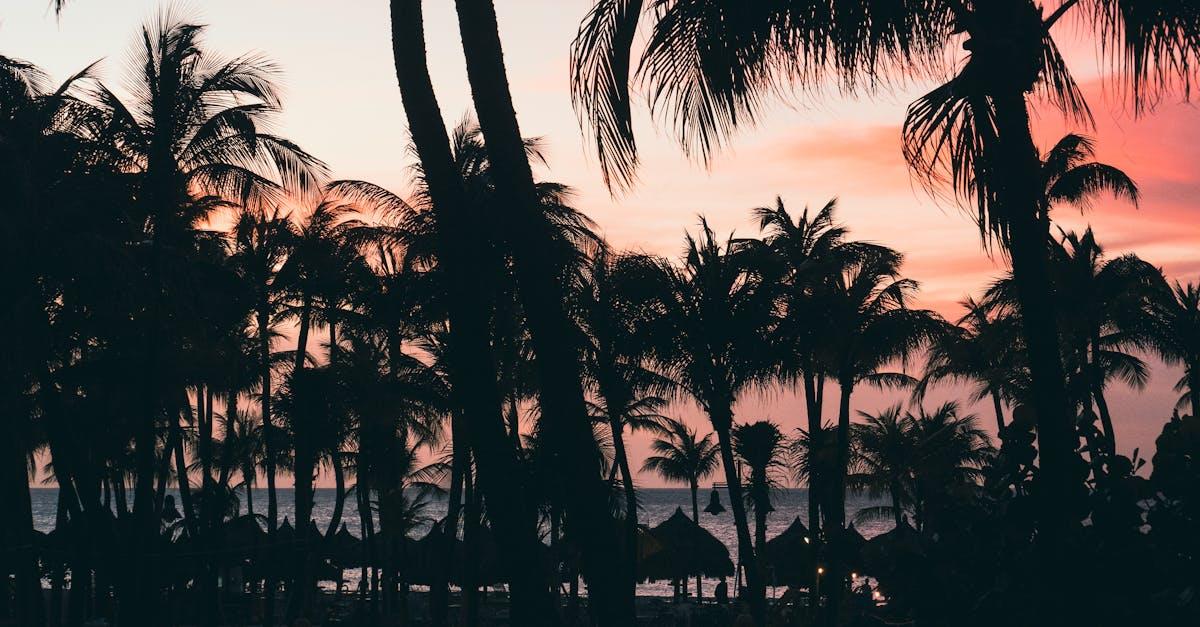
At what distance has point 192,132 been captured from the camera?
1925 centimetres

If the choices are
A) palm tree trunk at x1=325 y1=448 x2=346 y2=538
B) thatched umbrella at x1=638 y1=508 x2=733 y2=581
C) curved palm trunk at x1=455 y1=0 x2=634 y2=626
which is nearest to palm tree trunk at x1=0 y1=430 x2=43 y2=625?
palm tree trunk at x1=325 y1=448 x2=346 y2=538

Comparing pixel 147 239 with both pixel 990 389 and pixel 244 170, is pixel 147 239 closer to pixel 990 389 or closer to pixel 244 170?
pixel 244 170

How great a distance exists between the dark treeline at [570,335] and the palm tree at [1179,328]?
13cm

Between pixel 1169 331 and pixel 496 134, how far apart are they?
35.3m

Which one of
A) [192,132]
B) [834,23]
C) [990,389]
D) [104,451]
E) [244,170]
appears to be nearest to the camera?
[834,23]

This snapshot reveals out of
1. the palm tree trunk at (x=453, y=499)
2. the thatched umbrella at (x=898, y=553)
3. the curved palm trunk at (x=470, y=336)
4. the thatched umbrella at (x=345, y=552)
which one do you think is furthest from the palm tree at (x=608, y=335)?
the thatched umbrella at (x=345, y=552)

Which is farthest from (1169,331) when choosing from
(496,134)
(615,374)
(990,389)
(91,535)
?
(496,134)

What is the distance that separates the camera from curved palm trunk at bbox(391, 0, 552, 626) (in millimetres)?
7836

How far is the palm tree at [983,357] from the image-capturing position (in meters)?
34.5

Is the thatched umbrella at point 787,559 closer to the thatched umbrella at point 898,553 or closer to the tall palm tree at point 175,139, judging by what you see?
the tall palm tree at point 175,139

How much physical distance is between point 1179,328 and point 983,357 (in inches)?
256

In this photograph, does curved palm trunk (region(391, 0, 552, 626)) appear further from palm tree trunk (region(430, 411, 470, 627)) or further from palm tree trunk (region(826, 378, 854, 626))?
palm tree trunk (region(430, 411, 470, 627))

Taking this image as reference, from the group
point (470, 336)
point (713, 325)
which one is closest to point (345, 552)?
point (713, 325)

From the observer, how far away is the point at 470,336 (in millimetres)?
8289
